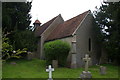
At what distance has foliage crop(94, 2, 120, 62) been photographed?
21.2 meters

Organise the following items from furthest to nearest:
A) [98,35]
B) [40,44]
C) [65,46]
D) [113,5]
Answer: [40,44] < [98,35] < [113,5] < [65,46]

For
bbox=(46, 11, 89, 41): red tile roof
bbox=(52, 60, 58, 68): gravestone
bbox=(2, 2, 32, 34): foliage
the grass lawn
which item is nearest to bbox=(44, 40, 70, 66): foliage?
bbox=(52, 60, 58, 68): gravestone

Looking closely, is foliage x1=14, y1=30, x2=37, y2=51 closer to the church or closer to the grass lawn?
the church

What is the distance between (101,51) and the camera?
24969mm

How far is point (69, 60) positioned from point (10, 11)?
12.3 meters

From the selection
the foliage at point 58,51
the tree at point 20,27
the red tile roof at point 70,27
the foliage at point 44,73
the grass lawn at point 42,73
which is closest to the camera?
the foliage at point 44,73

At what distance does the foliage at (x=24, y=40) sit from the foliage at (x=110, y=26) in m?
11.8

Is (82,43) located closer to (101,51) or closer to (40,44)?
(101,51)

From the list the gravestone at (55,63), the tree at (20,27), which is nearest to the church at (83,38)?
the gravestone at (55,63)

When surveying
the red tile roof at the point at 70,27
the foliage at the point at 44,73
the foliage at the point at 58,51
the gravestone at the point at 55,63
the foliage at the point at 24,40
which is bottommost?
the foliage at the point at 44,73

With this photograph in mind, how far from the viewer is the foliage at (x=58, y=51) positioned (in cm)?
1983

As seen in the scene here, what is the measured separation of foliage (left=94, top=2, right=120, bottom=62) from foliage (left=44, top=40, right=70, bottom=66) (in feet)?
21.5

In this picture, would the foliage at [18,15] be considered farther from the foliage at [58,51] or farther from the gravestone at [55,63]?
the gravestone at [55,63]

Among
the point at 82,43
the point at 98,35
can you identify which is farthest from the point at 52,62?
the point at 98,35
